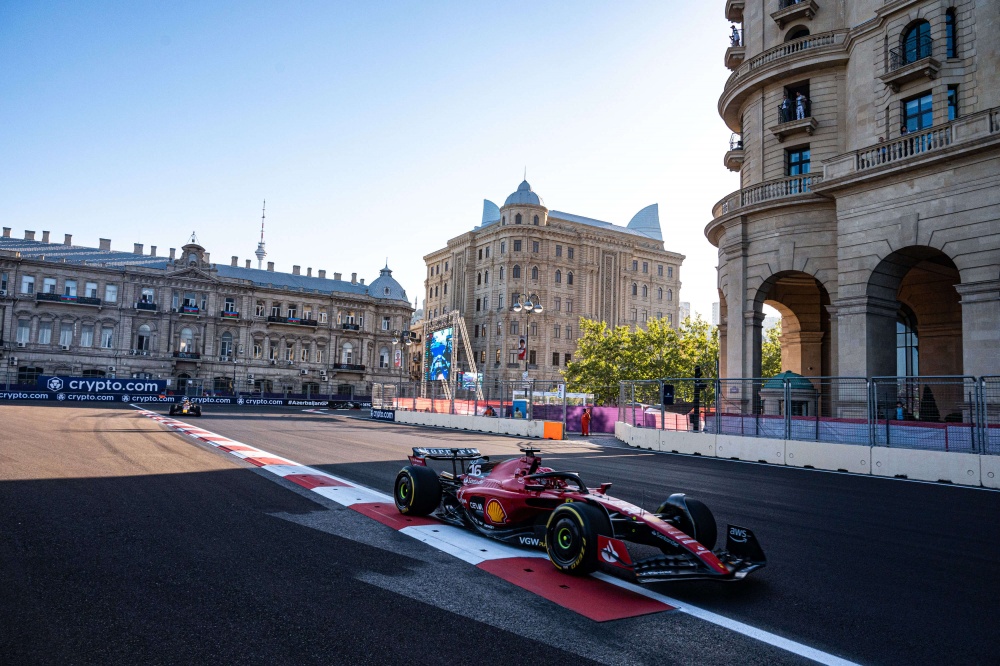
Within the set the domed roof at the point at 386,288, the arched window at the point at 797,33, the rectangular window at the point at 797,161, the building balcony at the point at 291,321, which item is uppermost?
the arched window at the point at 797,33

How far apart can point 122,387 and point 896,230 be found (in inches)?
2439

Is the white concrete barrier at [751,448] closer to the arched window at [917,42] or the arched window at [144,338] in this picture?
the arched window at [917,42]

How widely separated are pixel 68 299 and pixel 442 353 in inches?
2030

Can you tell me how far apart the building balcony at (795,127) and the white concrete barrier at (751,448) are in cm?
1451

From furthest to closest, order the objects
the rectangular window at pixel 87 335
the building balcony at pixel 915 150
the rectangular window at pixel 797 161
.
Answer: the rectangular window at pixel 87 335
the rectangular window at pixel 797 161
the building balcony at pixel 915 150

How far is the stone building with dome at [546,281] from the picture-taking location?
83.1 m

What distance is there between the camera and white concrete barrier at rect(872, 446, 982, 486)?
14.4m

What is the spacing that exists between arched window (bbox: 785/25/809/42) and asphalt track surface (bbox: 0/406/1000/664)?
25.1 meters

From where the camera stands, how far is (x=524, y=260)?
82938 mm

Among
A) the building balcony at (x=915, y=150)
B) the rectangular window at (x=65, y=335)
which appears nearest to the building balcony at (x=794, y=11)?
the building balcony at (x=915, y=150)

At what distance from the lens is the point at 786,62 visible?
2775 cm

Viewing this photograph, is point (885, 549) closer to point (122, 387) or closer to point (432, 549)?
point (432, 549)

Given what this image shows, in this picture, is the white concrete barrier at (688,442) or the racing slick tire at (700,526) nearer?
the racing slick tire at (700,526)

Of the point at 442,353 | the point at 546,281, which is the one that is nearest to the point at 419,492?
the point at 442,353
